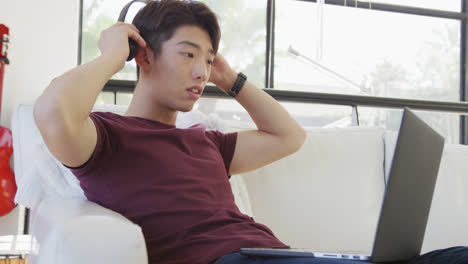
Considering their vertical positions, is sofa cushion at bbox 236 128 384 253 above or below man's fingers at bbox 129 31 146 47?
below

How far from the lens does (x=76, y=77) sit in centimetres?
111

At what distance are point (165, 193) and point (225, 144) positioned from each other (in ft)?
1.16

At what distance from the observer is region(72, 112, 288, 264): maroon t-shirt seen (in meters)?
1.12

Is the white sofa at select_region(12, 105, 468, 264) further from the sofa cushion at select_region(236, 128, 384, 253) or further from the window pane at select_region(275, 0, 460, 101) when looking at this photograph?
the window pane at select_region(275, 0, 460, 101)

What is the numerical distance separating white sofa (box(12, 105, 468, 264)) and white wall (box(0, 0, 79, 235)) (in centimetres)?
227

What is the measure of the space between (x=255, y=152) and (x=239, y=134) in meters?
0.07

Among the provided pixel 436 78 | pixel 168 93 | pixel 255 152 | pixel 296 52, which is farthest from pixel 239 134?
pixel 436 78

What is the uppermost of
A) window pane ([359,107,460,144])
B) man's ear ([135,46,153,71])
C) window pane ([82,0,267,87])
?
window pane ([82,0,267,87])

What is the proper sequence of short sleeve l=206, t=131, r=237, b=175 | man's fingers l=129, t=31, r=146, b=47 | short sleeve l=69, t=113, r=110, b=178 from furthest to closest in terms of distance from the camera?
short sleeve l=206, t=131, r=237, b=175 → man's fingers l=129, t=31, r=146, b=47 → short sleeve l=69, t=113, r=110, b=178

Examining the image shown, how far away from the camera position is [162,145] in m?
1.27

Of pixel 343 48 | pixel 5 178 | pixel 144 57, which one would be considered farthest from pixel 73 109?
pixel 343 48

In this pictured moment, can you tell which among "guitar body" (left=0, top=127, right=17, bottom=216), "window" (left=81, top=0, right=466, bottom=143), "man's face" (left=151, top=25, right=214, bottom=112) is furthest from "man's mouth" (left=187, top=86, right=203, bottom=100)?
"window" (left=81, top=0, right=466, bottom=143)

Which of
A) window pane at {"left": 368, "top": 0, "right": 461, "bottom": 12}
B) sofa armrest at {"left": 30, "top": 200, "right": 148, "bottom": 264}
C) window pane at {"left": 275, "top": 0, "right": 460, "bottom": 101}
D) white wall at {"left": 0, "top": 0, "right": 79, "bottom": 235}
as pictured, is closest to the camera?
sofa armrest at {"left": 30, "top": 200, "right": 148, "bottom": 264}

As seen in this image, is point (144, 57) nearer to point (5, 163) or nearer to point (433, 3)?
point (5, 163)
